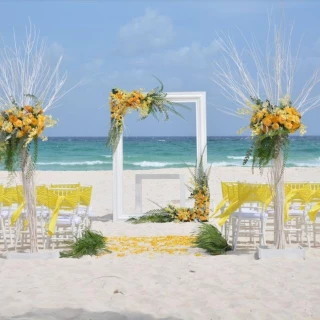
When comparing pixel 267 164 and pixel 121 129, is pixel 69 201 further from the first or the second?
pixel 121 129

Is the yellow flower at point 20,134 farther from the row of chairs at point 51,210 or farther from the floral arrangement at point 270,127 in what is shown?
the floral arrangement at point 270,127

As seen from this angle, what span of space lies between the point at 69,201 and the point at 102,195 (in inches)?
419

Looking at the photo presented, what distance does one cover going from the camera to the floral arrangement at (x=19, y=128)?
7082mm

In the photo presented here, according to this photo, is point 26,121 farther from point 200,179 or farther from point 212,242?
point 200,179

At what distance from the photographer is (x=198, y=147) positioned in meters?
11.9

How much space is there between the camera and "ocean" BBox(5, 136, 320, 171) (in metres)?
34.2

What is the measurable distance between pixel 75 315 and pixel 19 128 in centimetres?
292

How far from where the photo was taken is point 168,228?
10.9 meters

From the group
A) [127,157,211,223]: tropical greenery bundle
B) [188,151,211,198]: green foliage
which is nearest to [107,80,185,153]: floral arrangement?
[188,151,211,198]: green foliage

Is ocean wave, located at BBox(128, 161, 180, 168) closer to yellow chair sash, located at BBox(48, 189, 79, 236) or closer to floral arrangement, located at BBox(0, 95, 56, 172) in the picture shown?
yellow chair sash, located at BBox(48, 189, 79, 236)

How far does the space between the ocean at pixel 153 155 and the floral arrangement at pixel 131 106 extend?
66.8 ft

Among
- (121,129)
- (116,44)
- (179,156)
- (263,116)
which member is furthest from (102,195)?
(116,44)

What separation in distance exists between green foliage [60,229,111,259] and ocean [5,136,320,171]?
24.1 metres

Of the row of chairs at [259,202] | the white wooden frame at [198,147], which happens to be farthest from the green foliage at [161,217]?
the row of chairs at [259,202]
